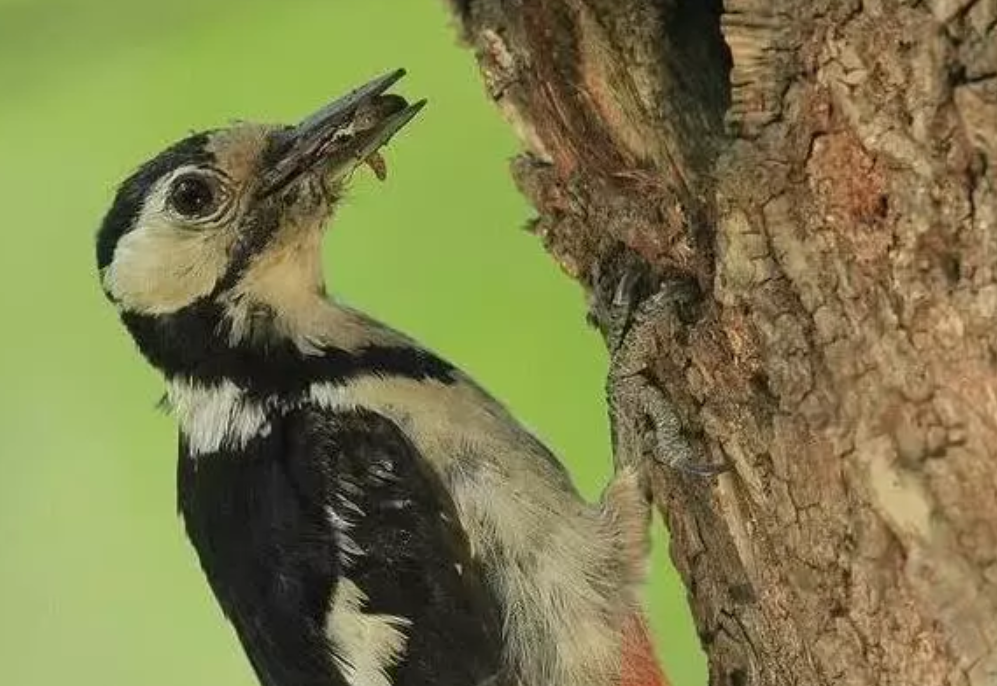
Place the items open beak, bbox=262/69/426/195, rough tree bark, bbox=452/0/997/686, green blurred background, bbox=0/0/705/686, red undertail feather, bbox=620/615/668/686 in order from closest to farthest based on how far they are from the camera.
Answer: rough tree bark, bbox=452/0/997/686
red undertail feather, bbox=620/615/668/686
open beak, bbox=262/69/426/195
green blurred background, bbox=0/0/705/686

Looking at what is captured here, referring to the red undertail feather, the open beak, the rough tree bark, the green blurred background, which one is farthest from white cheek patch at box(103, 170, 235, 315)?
the green blurred background

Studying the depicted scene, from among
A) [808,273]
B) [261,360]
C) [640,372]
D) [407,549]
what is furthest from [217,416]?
[808,273]

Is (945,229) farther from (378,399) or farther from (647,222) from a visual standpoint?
(378,399)

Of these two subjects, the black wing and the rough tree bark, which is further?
the black wing

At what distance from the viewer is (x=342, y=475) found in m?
1.92

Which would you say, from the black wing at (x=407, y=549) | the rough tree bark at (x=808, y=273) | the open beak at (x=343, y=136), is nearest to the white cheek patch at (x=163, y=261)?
the open beak at (x=343, y=136)

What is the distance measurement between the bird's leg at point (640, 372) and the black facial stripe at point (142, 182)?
580mm

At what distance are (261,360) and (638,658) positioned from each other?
1.98ft

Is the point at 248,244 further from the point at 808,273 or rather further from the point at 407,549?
the point at 808,273

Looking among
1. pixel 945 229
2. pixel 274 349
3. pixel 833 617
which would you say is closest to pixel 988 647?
pixel 833 617

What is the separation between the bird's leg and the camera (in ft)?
5.93

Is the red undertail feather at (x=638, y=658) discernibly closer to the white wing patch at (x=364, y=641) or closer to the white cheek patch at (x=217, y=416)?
the white wing patch at (x=364, y=641)

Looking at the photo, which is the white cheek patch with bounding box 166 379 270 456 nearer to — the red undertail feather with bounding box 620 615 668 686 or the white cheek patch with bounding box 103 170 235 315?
the white cheek patch with bounding box 103 170 235 315

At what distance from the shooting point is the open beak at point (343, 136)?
81.6 inches
